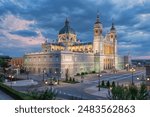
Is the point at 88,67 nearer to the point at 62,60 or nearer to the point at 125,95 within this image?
the point at 62,60

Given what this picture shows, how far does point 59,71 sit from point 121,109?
76.0 m

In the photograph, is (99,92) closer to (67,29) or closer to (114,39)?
(67,29)

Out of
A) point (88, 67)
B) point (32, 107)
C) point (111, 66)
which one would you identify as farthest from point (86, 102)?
point (111, 66)

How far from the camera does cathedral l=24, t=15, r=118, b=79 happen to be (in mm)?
91625

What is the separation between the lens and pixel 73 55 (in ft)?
323

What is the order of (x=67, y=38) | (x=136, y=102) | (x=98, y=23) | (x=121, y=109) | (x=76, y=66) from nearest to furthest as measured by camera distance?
(x=121, y=109) → (x=136, y=102) → (x=76, y=66) → (x=98, y=23) → (x=67, y=38)

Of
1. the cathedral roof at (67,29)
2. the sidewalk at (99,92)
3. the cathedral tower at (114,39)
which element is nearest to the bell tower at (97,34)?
the cathedral roof at (67,29)

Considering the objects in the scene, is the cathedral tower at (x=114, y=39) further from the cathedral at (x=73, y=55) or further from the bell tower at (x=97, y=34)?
the bell tower at (x=97, y=34)

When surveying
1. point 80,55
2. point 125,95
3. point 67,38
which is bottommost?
point 125,95

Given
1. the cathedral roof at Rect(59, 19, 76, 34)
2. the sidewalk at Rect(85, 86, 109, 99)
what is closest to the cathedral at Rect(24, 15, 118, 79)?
the cathedral roof at Rect(59, 19, 76, 34)

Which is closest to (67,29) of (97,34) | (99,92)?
(97,34)

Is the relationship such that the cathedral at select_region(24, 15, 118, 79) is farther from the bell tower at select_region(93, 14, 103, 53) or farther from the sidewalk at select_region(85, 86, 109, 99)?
the sidewalk at select_region(85, 86, 109, 99)

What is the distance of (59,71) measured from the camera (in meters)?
89.2

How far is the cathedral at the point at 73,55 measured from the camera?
91.6 metres
